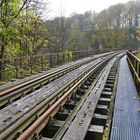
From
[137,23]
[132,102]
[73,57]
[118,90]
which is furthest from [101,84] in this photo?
[137,23]

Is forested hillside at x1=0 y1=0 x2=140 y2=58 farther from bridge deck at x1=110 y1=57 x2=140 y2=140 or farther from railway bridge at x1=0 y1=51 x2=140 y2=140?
bridge deck at x1=110 y1=57 x2=140 y2=140

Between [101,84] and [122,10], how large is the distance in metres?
86.5

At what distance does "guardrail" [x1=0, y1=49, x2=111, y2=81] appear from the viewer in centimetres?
1593

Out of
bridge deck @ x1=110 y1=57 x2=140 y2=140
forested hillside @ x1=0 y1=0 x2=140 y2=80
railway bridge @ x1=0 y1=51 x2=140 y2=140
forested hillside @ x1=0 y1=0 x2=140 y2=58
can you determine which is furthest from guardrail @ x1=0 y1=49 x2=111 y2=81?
bridge deck @ x1=110 y1=57 x2=140 y2=140

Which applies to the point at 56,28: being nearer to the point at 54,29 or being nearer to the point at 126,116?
the point at 54,29

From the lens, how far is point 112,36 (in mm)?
79125

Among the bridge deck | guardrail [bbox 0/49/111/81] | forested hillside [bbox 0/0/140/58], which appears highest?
forested hillside [bbox 0/0/140/58]

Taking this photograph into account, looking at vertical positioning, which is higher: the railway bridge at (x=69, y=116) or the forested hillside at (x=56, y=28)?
the forested hillside at (x=56, y=28)

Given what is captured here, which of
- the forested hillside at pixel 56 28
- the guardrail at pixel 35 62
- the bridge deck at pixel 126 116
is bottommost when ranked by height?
the bridge deck at pixel 126 116

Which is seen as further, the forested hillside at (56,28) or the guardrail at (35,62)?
the forested hillside at (56,28)

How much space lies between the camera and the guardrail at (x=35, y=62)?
15.9 m

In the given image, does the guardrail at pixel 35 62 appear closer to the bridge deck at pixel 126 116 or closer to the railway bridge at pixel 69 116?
the railway bridge at pixel 69 116

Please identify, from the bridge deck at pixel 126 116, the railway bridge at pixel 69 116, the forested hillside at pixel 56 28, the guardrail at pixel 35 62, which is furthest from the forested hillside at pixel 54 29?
the bridge deck at pixel 126 116

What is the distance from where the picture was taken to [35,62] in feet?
70.8
